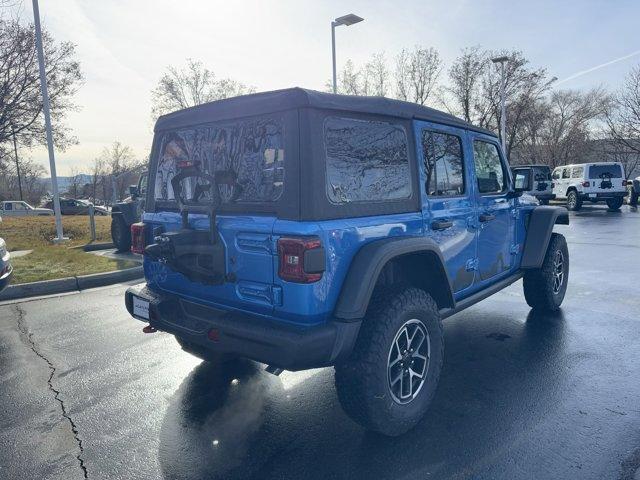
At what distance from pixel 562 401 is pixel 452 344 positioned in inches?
49.5

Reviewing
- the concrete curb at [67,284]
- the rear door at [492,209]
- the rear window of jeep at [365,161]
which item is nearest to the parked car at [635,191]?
the rear door at [492,209]

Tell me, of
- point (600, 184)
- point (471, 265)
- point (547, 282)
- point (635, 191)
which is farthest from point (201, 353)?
point (635, 191)

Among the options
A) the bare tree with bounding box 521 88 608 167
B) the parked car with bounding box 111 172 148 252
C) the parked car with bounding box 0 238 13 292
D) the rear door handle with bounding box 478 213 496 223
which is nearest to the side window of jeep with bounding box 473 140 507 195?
the rear door handle with bounding box 478 213 496 223

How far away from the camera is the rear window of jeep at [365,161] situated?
8.41 ft

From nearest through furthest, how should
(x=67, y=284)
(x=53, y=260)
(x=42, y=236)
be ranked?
(x=67, y=284)
(x=53, y=260)
(x=42, y=236)

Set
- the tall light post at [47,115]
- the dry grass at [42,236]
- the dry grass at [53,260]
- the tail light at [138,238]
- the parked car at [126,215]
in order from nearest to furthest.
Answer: the tail light at [138,238]
the dry grass at [53,260]
the parked car at [126,215]
the tall light post at [47,115]
the dry grass at [42,236]

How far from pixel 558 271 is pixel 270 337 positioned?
407 centimetres

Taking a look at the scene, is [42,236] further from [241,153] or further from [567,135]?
[567,135]

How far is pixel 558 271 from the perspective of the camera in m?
5.13

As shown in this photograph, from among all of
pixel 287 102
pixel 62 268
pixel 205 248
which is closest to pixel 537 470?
pixel 205 248

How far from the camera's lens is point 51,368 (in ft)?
13.0

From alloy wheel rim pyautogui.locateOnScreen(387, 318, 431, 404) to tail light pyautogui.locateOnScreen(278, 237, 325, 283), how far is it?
2.37 ft

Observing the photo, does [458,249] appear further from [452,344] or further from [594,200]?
[594,200]

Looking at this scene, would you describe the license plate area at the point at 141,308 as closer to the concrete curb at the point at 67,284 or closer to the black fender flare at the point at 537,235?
the black fender flare at the point at 537,235
